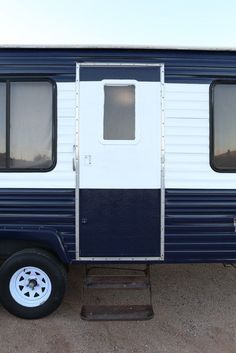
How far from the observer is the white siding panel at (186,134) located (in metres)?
4.03

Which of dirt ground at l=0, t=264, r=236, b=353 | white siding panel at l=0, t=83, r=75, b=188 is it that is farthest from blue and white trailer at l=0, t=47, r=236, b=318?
dirt ground at l=0, t=264, r=236, b=353

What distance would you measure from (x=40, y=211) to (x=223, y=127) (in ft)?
6.27

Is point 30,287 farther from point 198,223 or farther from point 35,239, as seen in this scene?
point 198,223

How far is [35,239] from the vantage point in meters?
4.04

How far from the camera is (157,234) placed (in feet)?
13.3

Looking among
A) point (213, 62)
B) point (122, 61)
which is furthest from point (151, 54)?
point (213, 62)

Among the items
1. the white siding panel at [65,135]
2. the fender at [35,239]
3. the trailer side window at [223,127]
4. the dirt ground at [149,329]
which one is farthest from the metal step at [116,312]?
the trailer side window at [223,127]

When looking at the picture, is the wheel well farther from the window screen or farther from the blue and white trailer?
the window screen

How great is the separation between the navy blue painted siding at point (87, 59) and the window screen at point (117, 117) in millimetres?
290

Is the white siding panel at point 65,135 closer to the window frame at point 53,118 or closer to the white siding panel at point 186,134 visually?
the window frame at point 53,118

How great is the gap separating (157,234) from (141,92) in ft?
4.39

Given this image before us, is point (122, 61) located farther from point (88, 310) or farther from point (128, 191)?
point (88, 310)

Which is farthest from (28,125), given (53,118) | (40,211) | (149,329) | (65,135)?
→ (149,329)

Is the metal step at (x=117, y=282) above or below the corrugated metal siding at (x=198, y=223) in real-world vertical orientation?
below
